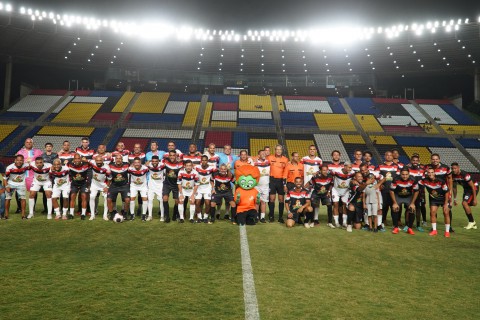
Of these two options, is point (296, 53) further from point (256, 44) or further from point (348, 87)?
point (348, 87)

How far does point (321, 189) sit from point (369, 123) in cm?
2848

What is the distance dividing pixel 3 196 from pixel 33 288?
235 inches

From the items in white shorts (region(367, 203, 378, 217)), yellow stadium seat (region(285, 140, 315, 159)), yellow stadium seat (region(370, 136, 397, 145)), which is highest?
yellow stadium seat (region(370, 136, 397, 145))

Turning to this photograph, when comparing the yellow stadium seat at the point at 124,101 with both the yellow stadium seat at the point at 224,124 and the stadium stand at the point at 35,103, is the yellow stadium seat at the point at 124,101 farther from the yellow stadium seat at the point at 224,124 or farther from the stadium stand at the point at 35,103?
the yellow stadium seat at the point at 224,124

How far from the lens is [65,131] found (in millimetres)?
31594

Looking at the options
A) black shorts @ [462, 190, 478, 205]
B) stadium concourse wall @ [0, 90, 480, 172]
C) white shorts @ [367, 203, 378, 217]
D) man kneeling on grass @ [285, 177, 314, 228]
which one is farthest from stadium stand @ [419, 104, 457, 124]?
man kneeling on grass @ [285, 177, 314, 228]

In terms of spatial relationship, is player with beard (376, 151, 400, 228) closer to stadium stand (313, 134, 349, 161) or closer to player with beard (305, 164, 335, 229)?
player with beard (305, 164, 335, 229)

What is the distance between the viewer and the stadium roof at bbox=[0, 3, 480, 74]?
29.4m

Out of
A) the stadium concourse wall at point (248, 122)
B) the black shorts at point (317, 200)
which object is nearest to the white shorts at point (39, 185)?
the black shorts at point (317, 200)

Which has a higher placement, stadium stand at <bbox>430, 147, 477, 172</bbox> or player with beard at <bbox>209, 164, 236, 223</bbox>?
stadium stand at <bbox>430, 147, 477, 172</bbox>

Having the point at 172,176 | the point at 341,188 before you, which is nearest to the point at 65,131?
the point at 172,176

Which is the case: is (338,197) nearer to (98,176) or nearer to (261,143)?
(98,176)

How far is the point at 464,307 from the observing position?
417cm

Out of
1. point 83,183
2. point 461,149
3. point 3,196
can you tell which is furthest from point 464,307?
point 461,149
